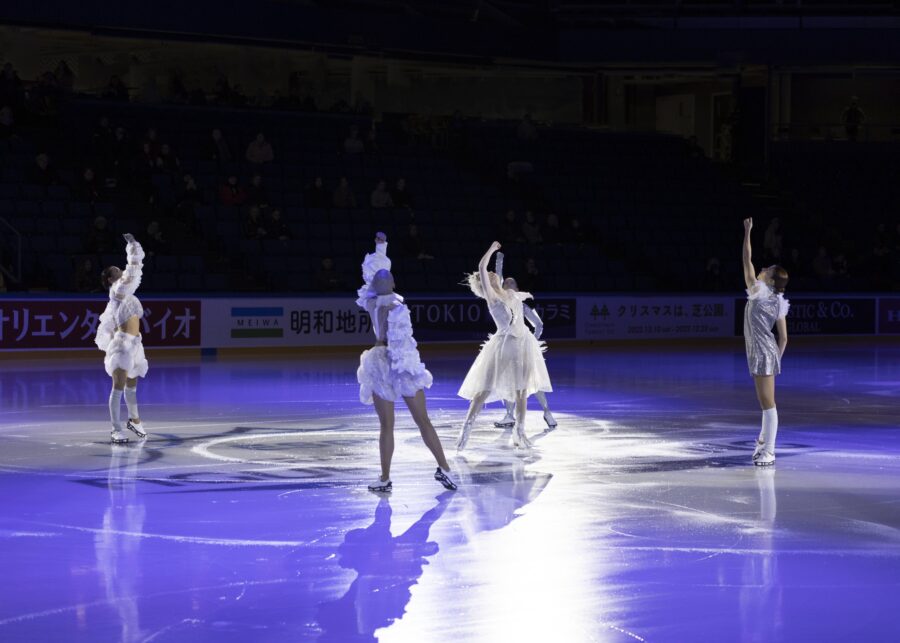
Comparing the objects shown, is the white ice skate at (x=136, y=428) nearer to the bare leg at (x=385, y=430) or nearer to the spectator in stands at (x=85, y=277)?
the bare leg at (x=385, y=430)

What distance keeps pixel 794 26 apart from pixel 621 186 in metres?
7.85

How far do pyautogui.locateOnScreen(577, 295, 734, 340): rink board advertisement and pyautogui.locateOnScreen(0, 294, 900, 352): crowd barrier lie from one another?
0.08ft

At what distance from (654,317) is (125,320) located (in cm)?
2040

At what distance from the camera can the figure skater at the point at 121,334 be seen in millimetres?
13836

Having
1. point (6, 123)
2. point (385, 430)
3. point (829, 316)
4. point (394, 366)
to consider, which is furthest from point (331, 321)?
point (394, 366)

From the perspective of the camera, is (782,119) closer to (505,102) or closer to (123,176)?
(505,102)

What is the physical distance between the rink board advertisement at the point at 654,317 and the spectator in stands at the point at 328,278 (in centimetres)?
599

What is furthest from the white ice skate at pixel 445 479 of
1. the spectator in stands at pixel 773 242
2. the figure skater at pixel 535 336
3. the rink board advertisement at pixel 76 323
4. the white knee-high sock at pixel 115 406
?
the spectator in stands at pixel 773 242

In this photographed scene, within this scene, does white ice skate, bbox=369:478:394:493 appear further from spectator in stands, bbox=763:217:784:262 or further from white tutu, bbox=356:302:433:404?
spectator in stands, bbox=763:217:784:262

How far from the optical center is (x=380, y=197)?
3189 cm

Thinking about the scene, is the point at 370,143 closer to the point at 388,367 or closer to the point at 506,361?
the point at 506,361

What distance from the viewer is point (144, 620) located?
22.8 feet

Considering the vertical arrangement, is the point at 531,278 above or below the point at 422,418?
above

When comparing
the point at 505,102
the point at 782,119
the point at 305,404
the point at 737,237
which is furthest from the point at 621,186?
the point at 305,404
